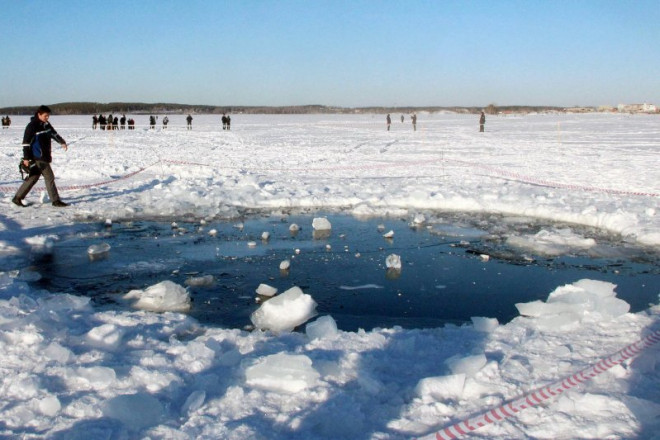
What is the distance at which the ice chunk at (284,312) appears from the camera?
4.93m

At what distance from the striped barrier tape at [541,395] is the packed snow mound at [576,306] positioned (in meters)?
0.49

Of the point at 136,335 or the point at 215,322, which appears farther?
the point at 215,322

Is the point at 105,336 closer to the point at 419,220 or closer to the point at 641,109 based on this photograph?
the point at 419,220

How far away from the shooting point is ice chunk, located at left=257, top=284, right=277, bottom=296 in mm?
5727

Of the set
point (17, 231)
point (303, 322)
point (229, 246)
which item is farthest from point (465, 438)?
point (17, 231)

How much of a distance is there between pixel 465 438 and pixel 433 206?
7.94 m

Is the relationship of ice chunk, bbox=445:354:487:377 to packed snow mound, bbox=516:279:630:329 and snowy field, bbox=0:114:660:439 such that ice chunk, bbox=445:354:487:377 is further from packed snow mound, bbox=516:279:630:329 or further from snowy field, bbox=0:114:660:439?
packed snow mound, bbox=516:279:630:329

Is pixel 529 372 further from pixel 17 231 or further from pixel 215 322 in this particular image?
pixel 17 231

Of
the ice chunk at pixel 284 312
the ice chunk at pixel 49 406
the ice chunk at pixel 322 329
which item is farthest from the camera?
the ice chunk at pixel 284 312

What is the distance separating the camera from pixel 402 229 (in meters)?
8.95

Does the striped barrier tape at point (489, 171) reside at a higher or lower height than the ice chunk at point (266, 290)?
higher

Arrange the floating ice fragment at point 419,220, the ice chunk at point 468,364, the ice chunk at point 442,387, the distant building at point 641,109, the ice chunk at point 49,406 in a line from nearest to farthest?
the ice chunk at point 49,406, the ice chunk at point 442,387, the ice chunk at point 468,364, the floating ice fragment at point 419,220, the distant building at point 641,109

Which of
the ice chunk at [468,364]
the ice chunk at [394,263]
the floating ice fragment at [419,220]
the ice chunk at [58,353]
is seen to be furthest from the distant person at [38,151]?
the ice chunk at [468,364]

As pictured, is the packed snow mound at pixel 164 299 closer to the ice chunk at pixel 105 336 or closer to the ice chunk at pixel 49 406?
the ice chunk at pixel 105 336
